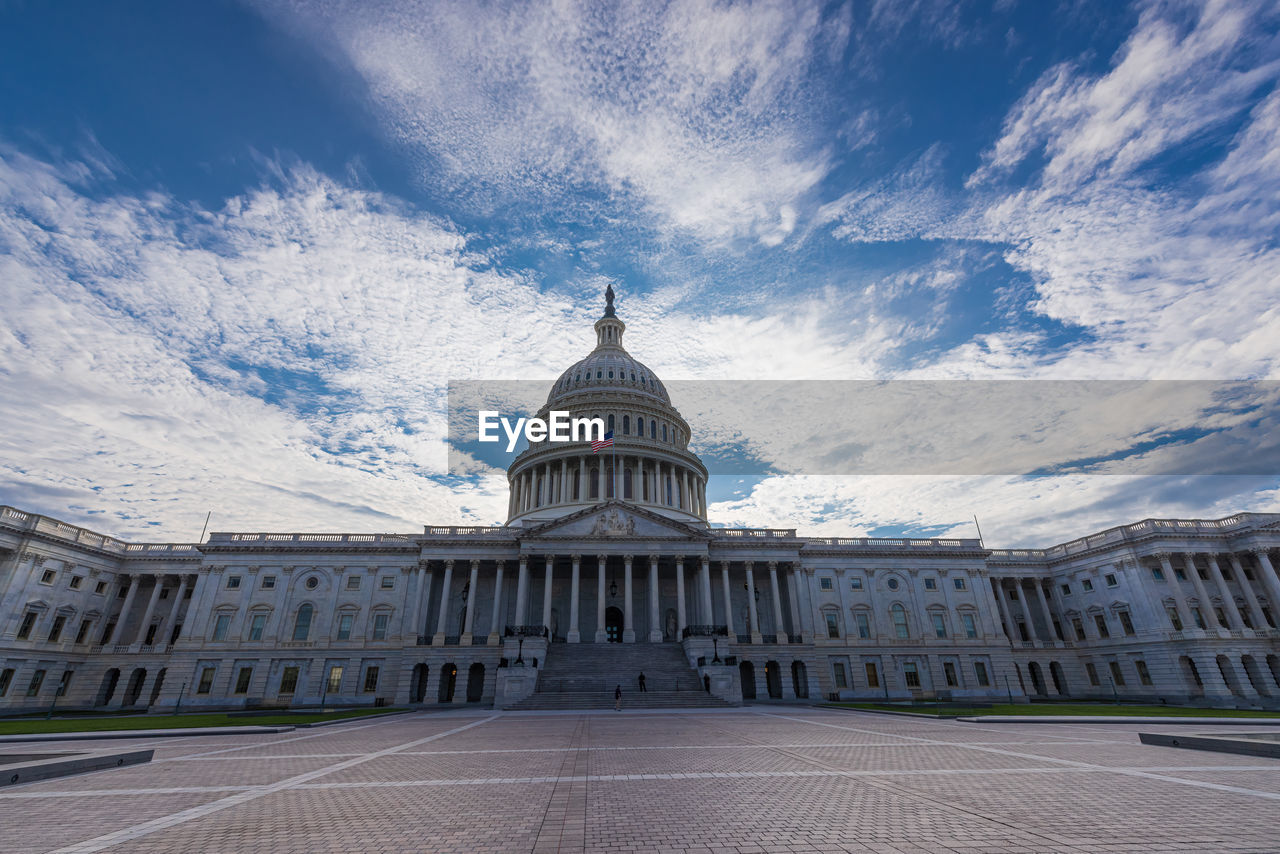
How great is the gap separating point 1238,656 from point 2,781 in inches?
2968

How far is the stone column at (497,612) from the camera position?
49416 millimetres

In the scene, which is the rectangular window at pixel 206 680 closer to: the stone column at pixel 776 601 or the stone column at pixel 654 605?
the stone column at pixel 654 605

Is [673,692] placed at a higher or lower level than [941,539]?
lower

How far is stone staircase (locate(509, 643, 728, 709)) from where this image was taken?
35875mm

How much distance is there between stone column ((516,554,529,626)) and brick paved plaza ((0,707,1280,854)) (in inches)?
1312

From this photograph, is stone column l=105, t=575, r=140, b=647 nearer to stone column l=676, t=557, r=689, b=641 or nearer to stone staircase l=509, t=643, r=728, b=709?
stone staircase l=509, t=643, r=728, b=709

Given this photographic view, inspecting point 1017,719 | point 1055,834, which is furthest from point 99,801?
point 1017,719

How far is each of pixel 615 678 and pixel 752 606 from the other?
1794cm

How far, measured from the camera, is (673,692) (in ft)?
127

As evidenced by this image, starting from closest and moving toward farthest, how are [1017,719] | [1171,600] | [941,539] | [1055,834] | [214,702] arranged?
[1055,834] < [1017,719] < [214,702] < [1171,600] < [941,539]

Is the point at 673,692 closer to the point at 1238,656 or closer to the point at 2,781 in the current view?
the point at 2,781

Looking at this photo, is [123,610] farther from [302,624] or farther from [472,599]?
[472,599]

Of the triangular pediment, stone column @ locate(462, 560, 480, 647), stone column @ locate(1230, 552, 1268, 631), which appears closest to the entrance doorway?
the triangular pediment

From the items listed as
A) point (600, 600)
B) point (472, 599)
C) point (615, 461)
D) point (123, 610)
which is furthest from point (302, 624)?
point (615, 461)
